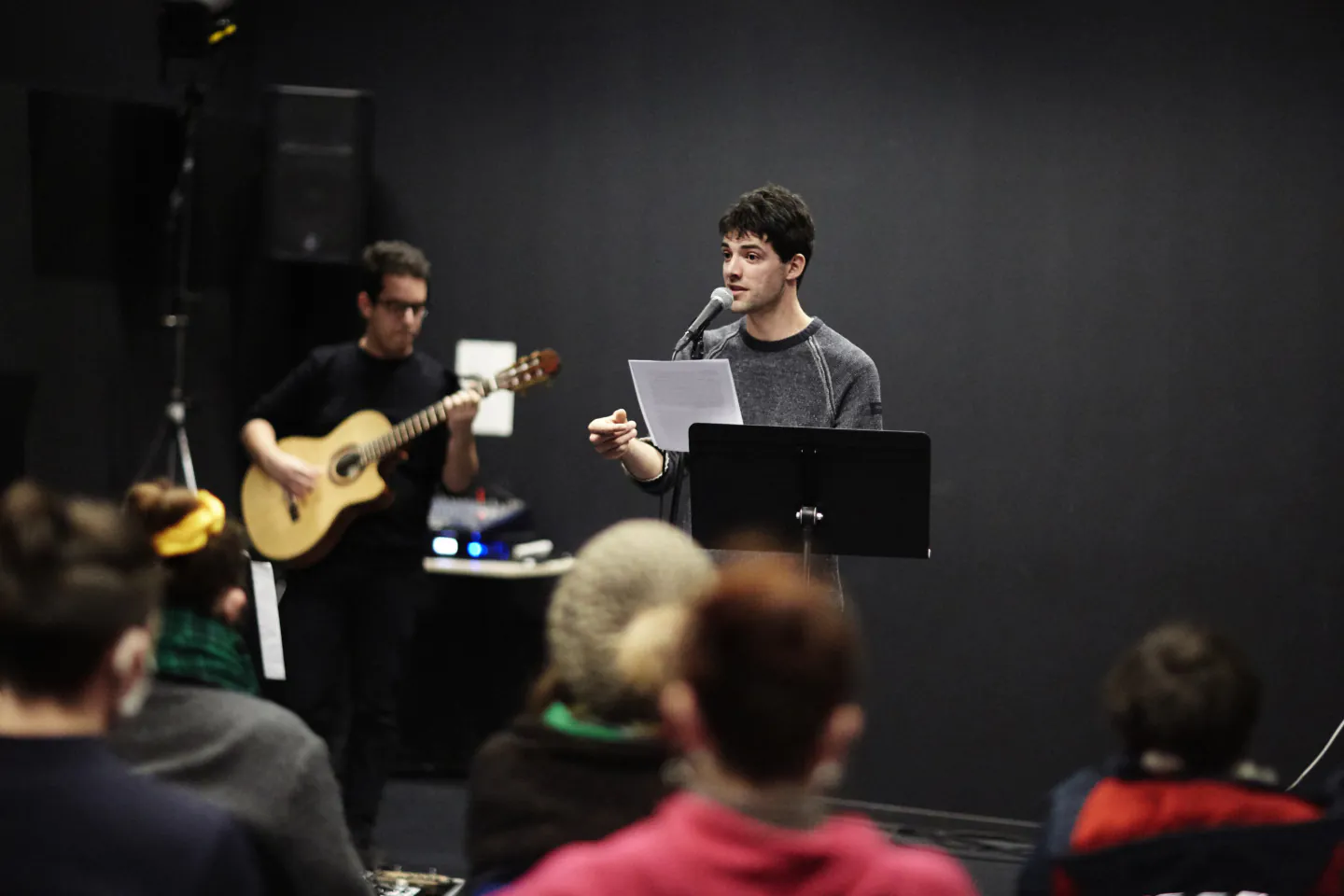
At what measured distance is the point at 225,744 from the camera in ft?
6.06

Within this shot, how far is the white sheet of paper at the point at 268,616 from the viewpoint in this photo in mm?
2980

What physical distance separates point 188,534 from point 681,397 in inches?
56.4

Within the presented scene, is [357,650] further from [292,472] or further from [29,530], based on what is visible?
[29,530]

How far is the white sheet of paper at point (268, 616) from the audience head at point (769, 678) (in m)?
1.85

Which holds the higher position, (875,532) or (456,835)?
Result: (875,532)

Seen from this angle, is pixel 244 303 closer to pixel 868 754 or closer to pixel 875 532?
pixel 868 754

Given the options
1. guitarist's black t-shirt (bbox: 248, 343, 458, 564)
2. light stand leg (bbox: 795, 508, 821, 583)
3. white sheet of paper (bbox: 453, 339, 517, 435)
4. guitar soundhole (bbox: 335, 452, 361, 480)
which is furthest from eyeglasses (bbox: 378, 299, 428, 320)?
light stand leg (bbox: 795, 508, 821, 583)

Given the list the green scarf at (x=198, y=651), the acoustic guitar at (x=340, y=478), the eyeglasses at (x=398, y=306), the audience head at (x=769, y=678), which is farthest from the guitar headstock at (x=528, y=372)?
the audience head at (x=769, y=678)

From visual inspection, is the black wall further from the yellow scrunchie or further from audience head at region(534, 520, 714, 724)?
audience head at region(534, 520, 714, 724)

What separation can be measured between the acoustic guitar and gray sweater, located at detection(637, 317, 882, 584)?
2.96 feet

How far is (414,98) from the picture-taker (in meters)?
5.38

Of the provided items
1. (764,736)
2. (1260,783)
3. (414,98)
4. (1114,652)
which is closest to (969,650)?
(1114,652)

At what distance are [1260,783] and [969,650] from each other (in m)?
3.24

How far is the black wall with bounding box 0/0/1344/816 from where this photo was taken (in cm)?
452
